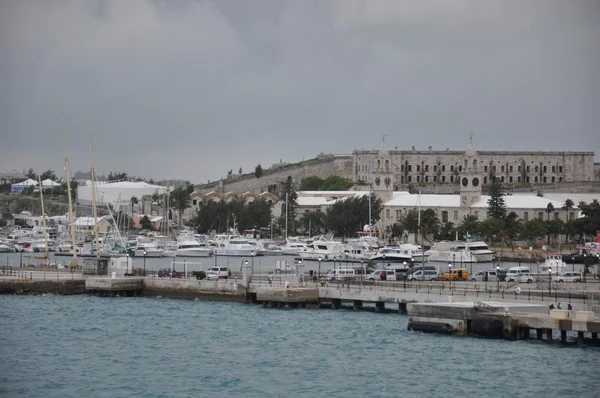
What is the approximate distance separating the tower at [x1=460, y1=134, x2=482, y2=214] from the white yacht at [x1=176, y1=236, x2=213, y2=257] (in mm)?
26237

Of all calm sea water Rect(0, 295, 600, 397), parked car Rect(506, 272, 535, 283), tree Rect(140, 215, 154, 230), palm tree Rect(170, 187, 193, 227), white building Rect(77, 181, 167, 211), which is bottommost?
calm sea water Rect(0, 295, 600, 397)

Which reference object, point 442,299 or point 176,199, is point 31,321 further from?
point 176,199

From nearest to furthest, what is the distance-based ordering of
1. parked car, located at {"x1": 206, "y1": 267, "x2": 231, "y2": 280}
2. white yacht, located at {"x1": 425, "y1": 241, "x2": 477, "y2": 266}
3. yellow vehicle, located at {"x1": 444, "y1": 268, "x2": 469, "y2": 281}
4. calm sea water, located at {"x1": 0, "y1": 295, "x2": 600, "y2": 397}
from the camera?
1. calm sea water, located at {"x1": 0, "y1": 295, "x2": 600, "y2": 397}
2. yellow vehicle, located at {"x1": 444, "y1": 268, "x2": 469, "y2": 281}
3. parked car, located at {"x1": 206, "y1": 267, "x2": 231, "y2": 280}
4. white yacht, located at {"x1": 425, "y1": 241, "x2": 477, "y2": 266}

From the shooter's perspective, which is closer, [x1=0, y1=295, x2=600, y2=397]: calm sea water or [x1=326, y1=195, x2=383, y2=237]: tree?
[x1=0, y1=295, x2=600, y2=397]: calm sea water

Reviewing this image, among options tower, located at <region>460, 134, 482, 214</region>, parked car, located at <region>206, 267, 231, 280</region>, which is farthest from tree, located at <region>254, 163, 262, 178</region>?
parked car, located at <region>206, 267, 231, 280</region>

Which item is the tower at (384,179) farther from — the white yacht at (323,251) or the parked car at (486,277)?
the parked car at (486,277)

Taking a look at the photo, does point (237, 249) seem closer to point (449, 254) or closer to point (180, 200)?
point (449, 254)

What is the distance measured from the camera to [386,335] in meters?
48.3

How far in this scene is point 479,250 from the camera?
96.4 meters

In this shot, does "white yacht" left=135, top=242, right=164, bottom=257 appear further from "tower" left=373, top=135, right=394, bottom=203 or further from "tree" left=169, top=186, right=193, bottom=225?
"tree" left=169, top=186, right=193, bottom=225

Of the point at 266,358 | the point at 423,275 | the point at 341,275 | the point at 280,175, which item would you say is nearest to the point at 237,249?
the point at 341,275

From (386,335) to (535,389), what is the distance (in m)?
10.8

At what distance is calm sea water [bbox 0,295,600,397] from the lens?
38.8 meters

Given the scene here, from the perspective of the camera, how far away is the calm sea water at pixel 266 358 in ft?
127
